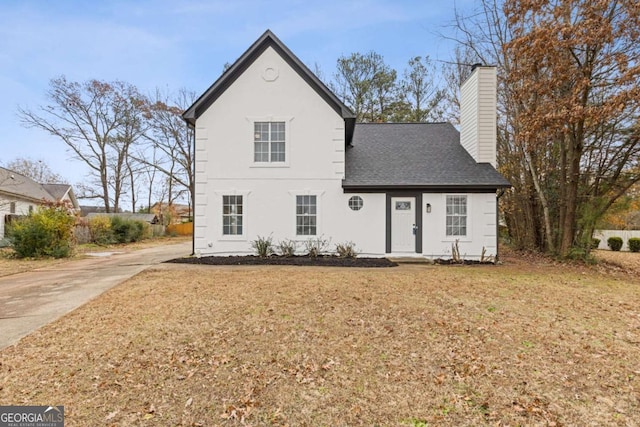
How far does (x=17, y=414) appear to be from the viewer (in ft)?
11.0

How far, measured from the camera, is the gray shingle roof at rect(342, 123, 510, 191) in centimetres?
1173

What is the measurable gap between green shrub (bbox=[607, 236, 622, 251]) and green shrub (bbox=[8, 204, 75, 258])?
31.3 meters

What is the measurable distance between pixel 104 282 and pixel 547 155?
56.2 ft

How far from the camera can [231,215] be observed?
1220 cm

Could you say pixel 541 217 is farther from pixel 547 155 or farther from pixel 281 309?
pixel 281 309

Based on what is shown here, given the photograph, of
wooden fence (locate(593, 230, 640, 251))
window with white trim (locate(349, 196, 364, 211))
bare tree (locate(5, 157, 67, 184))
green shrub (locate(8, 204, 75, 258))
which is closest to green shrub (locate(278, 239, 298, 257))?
window with white trim (locate(349, 196, 364, 211))

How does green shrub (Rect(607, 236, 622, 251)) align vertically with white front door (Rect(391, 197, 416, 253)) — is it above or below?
below

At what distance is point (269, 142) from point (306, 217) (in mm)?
3057

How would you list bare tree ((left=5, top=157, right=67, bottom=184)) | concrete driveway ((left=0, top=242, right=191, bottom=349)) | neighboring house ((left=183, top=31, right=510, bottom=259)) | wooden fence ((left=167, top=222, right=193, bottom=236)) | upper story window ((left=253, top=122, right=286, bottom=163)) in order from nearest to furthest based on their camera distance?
concrete driveway ((left=0, top=242, right=191, bottom=349)), neighboring house ((left=183, top=31, right=510, bottom=259)), upper story window ((left=253, top=122, right=286, bottom=163)), wooden fence ((left=167, top=222, right=193, bottom=236)), bare tree ((left=5, top=157, right=67, bottom=184))

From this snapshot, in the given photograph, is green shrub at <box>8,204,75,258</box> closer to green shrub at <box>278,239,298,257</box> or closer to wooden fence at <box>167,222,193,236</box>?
green shrub at <box>278,239,298,257</box>

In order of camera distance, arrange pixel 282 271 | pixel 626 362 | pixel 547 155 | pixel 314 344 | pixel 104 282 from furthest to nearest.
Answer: pixel 547 155 → pixel 282 271 → pixel 104 282 → pixel 314 344 → pixel 626 362

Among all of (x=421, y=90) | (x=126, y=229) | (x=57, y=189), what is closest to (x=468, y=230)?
(x=421, y=90)

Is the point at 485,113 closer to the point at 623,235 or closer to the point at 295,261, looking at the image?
the point at 295,261

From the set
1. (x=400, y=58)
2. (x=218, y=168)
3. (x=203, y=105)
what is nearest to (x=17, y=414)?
(x=218, y=168)
